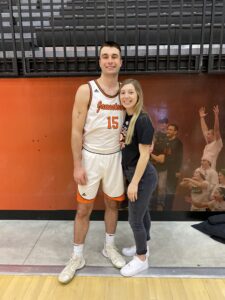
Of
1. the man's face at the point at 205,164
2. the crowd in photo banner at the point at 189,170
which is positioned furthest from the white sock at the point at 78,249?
the man's face at the point at 205,164

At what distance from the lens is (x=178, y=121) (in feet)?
9.04

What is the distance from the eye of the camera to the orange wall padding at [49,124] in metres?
2.69

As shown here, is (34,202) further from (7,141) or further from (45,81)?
(45,81)

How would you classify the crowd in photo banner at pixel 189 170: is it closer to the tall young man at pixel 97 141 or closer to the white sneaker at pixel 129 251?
the white sneaker at pixel 129 251

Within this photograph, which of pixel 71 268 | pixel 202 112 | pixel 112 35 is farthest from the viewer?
pixel 202 112

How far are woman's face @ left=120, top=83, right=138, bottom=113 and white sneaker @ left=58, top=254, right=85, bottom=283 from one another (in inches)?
48.7

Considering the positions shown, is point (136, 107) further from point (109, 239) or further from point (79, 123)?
point (109, 239)

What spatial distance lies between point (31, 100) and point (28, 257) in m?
1.40

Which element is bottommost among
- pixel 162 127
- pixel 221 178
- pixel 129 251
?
pixel 129 251

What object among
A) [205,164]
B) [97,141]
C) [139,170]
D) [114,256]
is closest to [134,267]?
[114,256]

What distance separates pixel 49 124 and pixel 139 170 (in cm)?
120

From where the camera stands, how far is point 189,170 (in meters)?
2.85

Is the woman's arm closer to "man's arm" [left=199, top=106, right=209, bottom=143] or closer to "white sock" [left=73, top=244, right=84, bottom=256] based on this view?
"white sock" [left=73, top=244, right=84, bottom=256]

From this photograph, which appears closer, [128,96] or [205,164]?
[128,96]
